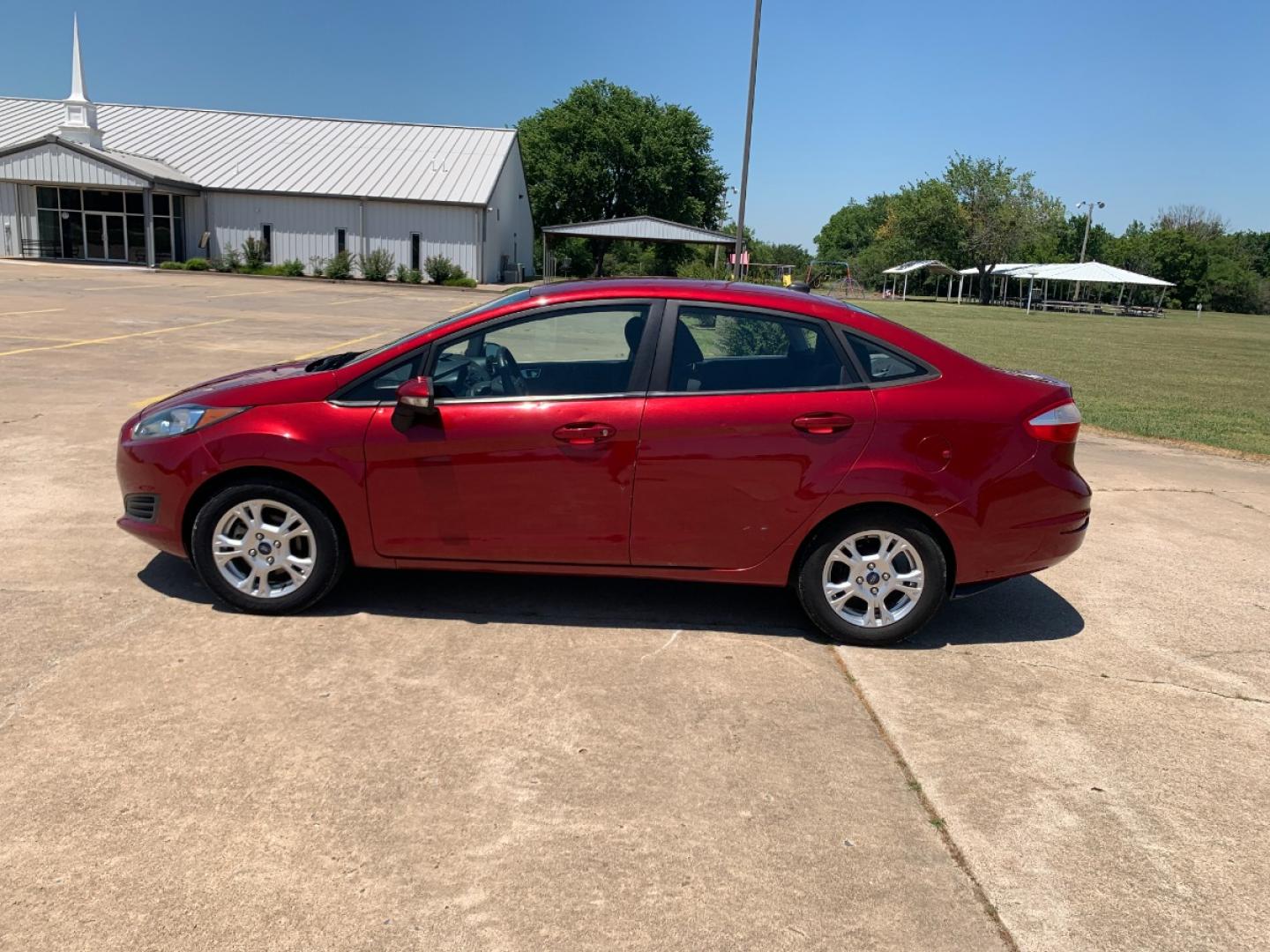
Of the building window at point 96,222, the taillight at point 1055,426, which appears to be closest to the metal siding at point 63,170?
the building window at point 96,222

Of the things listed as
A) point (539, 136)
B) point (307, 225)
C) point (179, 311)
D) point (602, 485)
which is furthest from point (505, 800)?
point (539, 136)

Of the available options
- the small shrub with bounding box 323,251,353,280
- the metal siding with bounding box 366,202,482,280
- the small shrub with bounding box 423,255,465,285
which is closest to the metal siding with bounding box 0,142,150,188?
the small shrub with bounding box 323,251,353,280

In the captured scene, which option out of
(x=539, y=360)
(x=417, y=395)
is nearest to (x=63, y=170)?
(x=539, y=360)

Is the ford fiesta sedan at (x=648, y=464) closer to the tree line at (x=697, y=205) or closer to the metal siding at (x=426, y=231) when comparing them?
the metal siding at (x=426, y=231)

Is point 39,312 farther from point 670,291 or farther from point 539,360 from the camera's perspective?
point 670,291

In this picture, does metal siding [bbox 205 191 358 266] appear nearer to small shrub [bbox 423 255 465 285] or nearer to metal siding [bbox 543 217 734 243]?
small shrub [bbox 423 255 465 285]

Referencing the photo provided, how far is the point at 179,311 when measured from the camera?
2216 centimetres

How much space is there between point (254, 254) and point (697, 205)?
37927mm

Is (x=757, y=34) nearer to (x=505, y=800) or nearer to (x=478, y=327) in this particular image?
(x=478, y=327)

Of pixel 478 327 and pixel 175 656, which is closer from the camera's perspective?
pixel 175 656

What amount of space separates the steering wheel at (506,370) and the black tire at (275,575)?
1.04m

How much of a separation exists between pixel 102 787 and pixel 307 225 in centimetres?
4795

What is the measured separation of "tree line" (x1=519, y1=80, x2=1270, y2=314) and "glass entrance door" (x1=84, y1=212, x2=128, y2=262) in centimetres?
2768

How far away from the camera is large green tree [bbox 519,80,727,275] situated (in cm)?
7250
